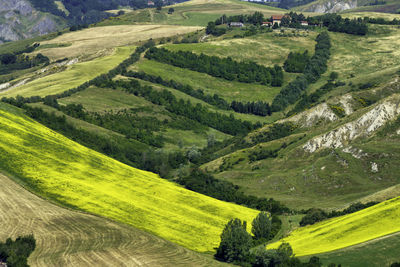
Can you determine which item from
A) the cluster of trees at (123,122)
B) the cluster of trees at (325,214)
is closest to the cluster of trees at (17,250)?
the cluster of trees at (325,214)

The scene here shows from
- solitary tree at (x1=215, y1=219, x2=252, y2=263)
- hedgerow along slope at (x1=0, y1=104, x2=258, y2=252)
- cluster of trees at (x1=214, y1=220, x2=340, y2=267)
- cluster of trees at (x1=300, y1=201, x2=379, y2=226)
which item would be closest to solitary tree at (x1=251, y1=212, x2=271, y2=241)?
hedgerow along slope at (x1=0, y1=104, x2=258, y2=252)

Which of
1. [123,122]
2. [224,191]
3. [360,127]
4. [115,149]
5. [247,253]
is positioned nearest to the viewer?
[247,253]

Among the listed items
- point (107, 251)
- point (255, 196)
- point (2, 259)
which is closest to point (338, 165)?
point (255, 196)

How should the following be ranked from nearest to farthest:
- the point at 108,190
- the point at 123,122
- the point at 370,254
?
1. the point at 370,254
2. the point at 108,190
3. the point at 123,122

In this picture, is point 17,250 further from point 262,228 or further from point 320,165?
point 320,165

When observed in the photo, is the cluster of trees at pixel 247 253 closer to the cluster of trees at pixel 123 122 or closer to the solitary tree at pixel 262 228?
the solitary tree at pixel 262 228

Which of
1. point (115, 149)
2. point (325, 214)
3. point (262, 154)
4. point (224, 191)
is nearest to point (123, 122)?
point (115, 149)

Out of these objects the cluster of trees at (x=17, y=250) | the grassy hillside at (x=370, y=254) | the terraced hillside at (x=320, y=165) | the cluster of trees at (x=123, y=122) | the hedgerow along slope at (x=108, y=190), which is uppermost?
the cluster of trees at (x=17, y=250)
